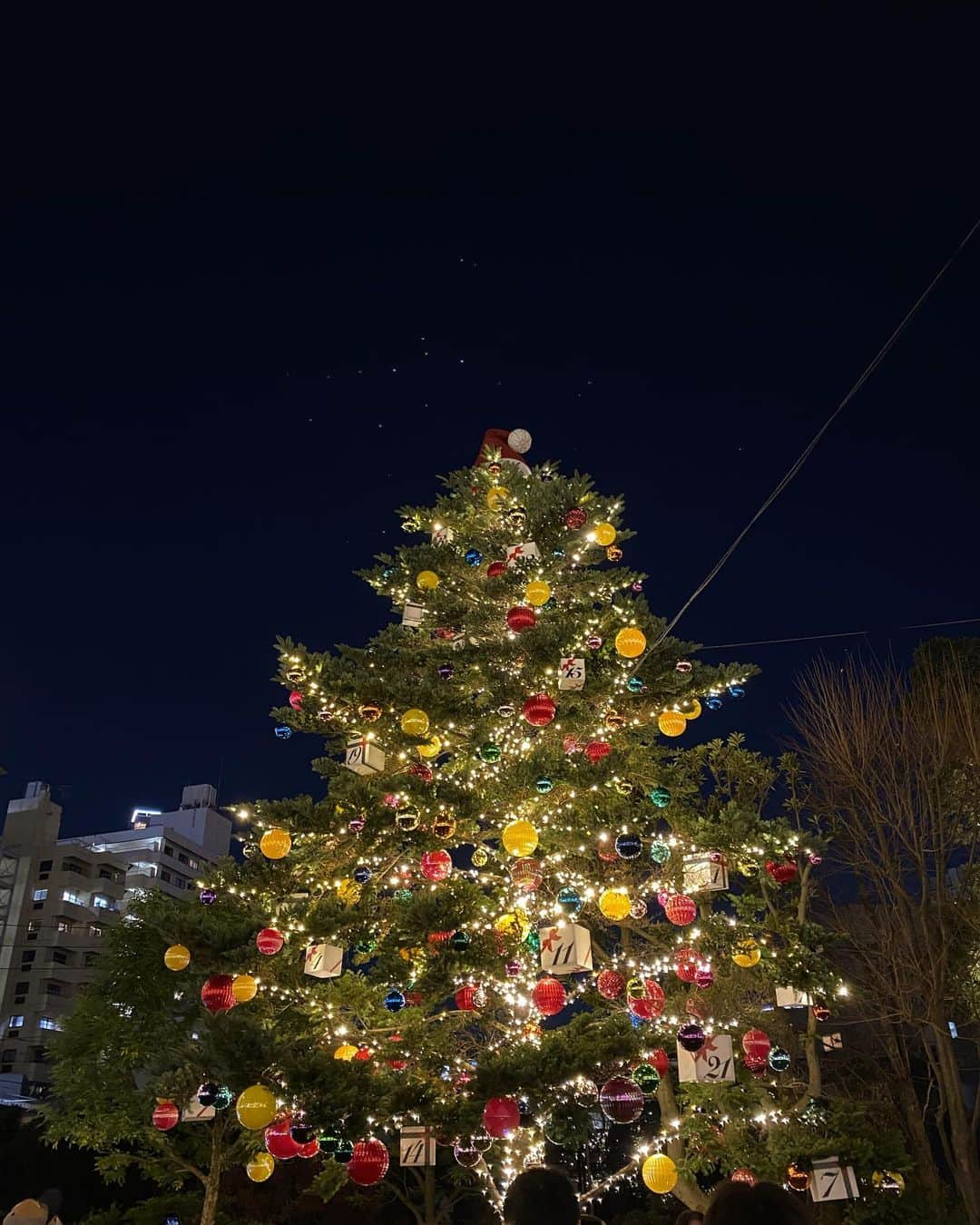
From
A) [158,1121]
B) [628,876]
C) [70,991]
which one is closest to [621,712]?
[628,876]

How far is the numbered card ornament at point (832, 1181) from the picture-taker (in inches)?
251

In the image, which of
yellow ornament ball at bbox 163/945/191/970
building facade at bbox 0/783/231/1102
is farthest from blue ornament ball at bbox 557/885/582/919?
building facade at bbox 0/783/231/1102

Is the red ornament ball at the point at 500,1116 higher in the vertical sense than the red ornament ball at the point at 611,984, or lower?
lower

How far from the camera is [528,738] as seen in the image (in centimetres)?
852

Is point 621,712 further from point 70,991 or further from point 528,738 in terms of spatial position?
point 70,991

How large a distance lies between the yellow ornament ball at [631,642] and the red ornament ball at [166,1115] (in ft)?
18.9

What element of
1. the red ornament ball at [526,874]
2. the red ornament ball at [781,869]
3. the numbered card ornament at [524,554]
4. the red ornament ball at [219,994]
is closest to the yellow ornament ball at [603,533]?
the numbered card ornament at [524,554]

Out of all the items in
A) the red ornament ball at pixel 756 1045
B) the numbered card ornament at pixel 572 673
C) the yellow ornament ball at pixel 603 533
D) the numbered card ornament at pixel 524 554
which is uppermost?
the yellow ornament ball at pixel 603 533

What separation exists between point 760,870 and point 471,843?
269 centimetres

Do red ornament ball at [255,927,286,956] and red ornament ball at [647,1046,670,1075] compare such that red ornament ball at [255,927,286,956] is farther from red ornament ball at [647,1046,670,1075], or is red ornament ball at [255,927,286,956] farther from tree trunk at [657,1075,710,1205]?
tree trunk at [657,1075,710,1205]

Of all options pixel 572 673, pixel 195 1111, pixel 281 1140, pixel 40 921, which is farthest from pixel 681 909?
pixel 40 921

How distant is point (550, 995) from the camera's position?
6727mm

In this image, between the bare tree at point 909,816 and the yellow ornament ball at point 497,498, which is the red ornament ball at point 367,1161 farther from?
the bare tree at point 909,816

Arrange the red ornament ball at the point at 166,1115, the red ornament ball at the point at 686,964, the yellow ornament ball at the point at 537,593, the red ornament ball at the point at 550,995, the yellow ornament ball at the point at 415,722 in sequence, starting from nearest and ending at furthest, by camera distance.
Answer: the red ornament ball at the point at 550,995
the red ornament ball at the point at 686,964
the yellow ornament ball at the point at 415,722
the red ornament ball at the point at 166,1115
the yellow ornament ball at the point at 537,593
